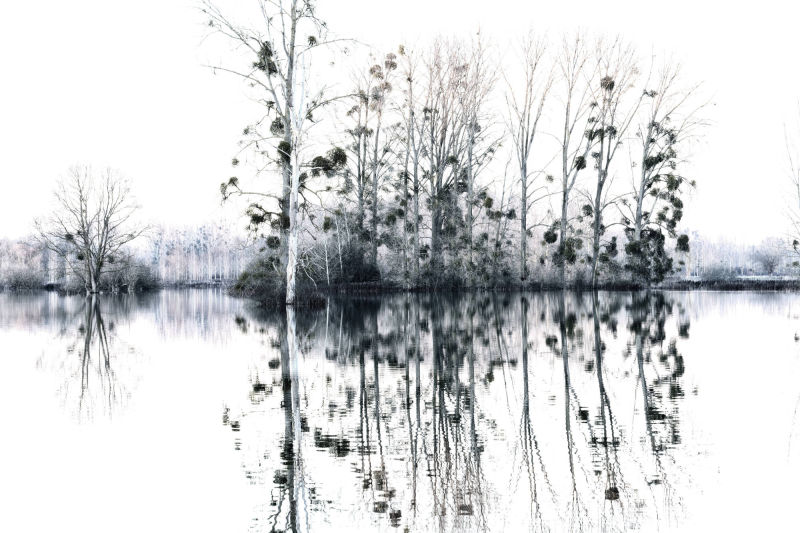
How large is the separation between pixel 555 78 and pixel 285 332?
1203 inches

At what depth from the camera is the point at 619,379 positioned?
989 cm

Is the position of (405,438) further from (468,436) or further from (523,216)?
(523,216)

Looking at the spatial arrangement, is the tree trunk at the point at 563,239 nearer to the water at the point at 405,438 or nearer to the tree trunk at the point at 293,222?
the tree trunk at the point at 293,222

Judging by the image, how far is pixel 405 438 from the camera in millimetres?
6559

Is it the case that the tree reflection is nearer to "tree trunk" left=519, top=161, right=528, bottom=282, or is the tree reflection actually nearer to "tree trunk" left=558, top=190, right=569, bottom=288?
"tree trunk" left=519, top=161, right=528, bottom=282

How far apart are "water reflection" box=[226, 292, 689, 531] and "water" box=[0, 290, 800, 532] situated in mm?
24

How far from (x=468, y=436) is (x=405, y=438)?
0.57 m

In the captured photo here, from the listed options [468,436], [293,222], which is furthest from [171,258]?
[468,436]

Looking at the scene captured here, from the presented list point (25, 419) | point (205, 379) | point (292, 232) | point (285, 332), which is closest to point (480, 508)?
point (25, 419)

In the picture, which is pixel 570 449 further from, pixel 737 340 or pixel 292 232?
pixel 292 232

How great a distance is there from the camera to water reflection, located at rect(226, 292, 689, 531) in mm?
4699

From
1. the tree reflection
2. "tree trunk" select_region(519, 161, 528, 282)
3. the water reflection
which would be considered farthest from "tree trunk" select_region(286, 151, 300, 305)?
"tree trunk" select_region(519, 161, 528, 282)

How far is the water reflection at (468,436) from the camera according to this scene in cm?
470

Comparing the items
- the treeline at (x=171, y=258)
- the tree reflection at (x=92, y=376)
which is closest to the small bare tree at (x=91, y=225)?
the treeline at (x=171, y=258)
